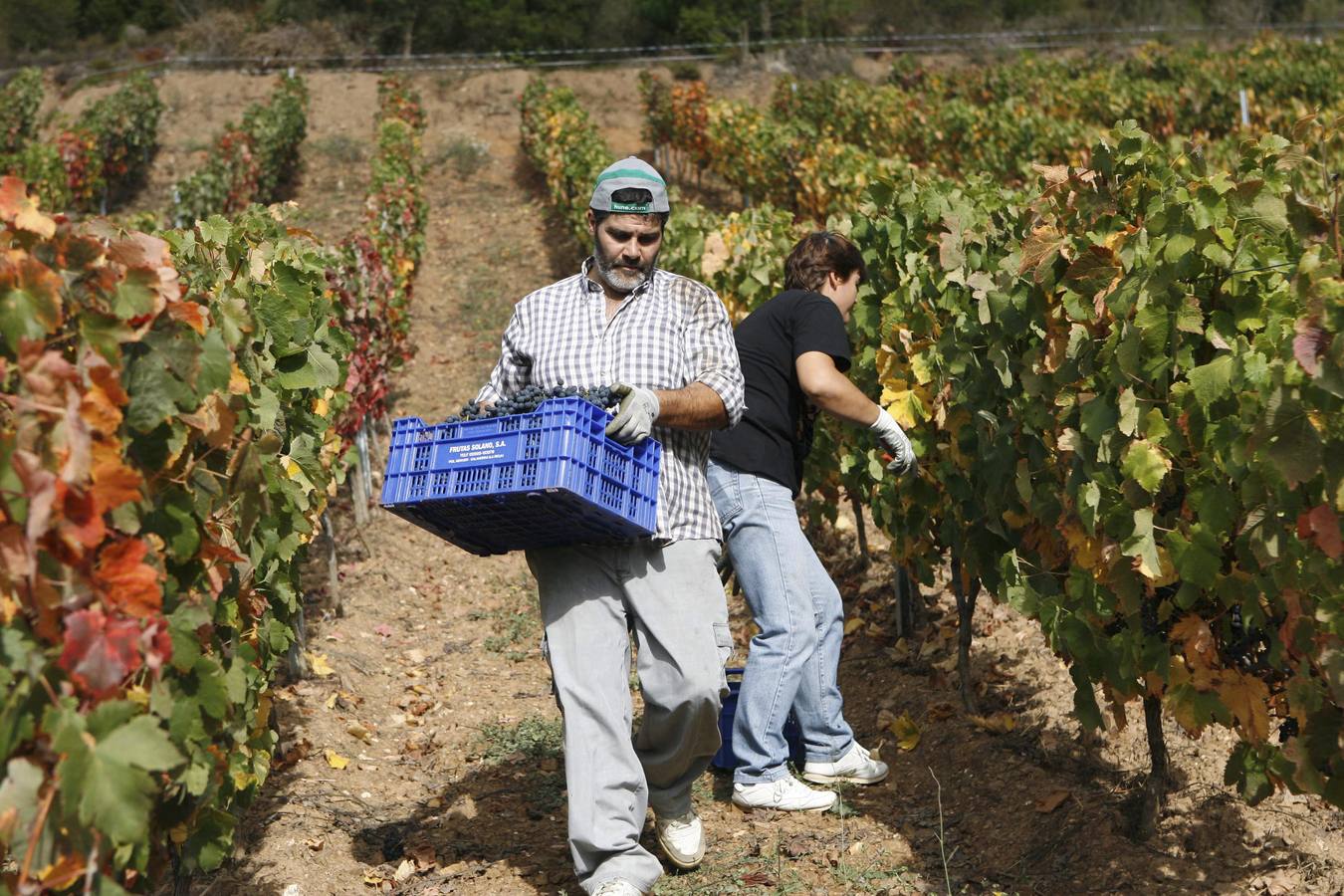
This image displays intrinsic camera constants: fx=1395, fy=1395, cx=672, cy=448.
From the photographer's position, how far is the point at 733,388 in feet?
12.2

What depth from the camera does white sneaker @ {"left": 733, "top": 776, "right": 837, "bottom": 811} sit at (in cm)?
429

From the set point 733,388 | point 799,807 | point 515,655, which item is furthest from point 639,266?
point 515,655

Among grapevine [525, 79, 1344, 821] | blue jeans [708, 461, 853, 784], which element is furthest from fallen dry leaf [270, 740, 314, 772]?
grapevine [525, 79, 1344, 821]

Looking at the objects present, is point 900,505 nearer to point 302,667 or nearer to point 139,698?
point 302,667

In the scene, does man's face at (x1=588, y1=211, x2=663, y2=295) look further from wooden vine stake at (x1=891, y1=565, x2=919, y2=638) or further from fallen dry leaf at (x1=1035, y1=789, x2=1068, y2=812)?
wooden vine stake at (x1=891, y1=565, x2=919, y2=638)

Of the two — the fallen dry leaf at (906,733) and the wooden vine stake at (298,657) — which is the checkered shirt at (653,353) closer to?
the fallen dry leaf at (906,733)

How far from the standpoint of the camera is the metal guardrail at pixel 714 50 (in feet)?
133

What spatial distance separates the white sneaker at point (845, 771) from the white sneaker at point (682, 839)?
695mm

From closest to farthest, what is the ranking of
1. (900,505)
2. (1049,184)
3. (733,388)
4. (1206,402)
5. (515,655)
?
(1206,402)
(733,388)
(1049,184)
(900,505)
(515,655)


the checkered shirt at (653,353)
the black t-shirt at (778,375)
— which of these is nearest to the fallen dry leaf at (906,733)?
the black t-shirt at (778,375)

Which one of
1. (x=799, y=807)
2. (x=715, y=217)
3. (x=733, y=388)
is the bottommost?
(x=799, y=807)

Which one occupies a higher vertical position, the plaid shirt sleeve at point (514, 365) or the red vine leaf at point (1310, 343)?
the plaid shirt sleeve at point (514, 365)

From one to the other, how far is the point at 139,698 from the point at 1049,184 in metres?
2.93

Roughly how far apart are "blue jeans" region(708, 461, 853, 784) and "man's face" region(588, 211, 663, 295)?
81 centimetres
